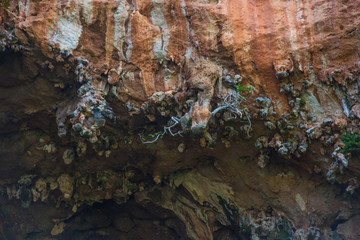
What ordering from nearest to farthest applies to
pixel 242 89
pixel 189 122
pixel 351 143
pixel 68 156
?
pixel 351 143 < pixel 189 122 < pixel 242 89 < pixel 68 156

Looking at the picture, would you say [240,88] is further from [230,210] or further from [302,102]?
[230,210]

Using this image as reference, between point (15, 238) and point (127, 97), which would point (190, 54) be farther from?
point (15, 238)

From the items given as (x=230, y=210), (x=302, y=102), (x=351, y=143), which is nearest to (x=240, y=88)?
(x=302, y=102)

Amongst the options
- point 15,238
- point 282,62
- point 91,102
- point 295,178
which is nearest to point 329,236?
point 295,178

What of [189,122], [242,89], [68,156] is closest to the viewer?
[189,122]

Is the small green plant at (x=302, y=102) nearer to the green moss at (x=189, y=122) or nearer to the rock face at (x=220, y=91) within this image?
the rock face at (x=220, y=91)

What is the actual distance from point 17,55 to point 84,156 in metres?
2.18

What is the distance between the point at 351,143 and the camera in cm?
390

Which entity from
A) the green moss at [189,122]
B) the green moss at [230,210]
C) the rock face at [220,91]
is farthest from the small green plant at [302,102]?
the green moss at [230,210]

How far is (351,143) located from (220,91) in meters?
1.87

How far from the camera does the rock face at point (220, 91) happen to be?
4.13 m

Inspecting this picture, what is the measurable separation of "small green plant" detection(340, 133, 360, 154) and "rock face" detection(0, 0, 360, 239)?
12 millimetres

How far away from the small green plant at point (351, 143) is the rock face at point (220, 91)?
1 cm

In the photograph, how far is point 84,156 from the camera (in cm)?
584
